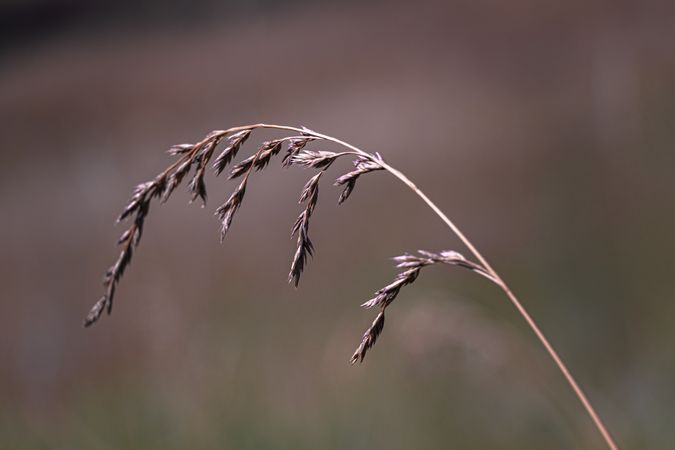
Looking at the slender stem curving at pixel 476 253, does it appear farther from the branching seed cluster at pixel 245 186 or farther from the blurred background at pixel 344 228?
the blurred background at pixel 344 228

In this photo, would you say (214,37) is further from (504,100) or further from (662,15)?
(662,15)

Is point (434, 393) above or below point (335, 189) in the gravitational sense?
below

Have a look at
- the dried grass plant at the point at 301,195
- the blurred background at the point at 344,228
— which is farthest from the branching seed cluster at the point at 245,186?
the blurred background at the point at 344,228

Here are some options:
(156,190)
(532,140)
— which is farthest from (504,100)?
(156,190)

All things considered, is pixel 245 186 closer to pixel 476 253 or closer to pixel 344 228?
pixel 476 253

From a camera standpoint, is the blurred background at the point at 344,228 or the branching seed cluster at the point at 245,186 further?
the blurred background at the point at 344,228

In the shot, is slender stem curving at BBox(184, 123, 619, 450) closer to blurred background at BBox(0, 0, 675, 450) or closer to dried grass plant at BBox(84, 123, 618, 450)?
dried grass plant at BBox(84, 123, 618, 450)

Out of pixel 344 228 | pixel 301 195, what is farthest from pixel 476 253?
pixel 344 228

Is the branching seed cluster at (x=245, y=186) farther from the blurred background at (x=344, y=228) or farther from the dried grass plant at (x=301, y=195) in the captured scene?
the blurred background at (x=344, y=228)
